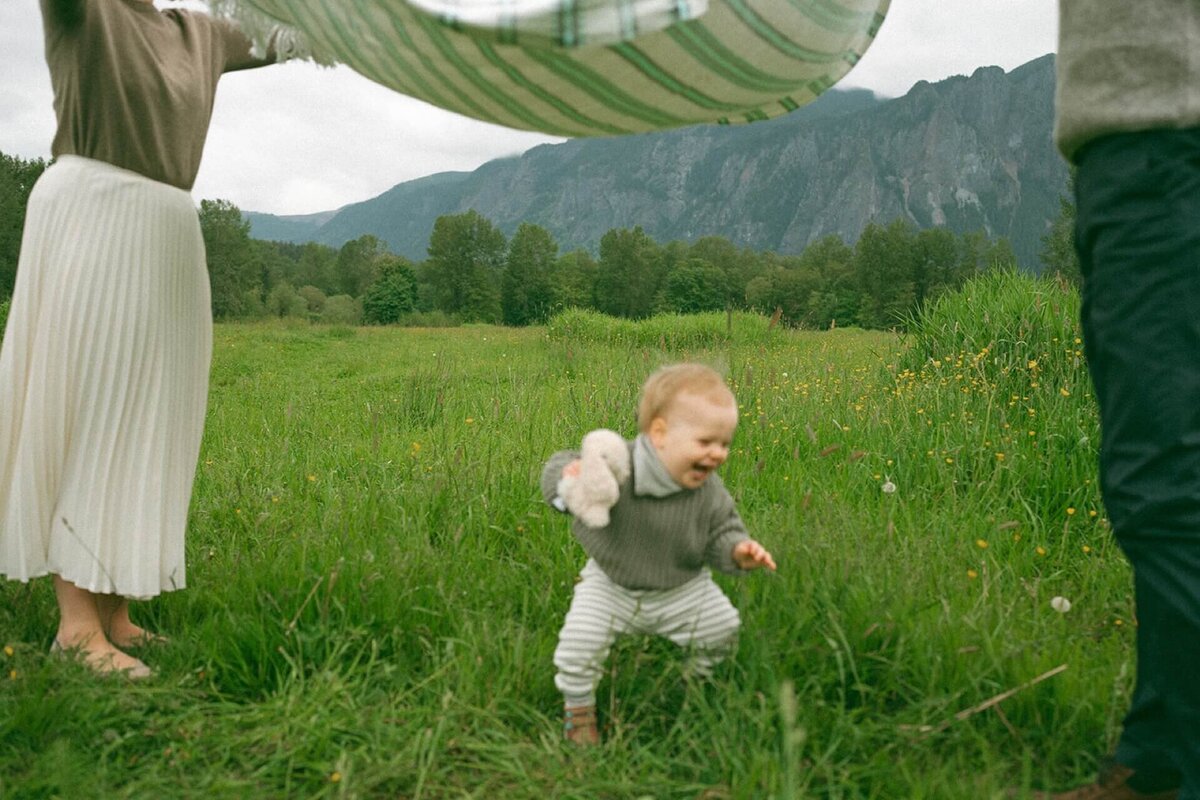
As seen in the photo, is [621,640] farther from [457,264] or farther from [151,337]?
[457,264]

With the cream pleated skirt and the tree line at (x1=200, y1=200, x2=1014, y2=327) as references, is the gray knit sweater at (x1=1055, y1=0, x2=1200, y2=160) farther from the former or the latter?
the tree line at (x1=200, y1=200, x2=1014, y2=327)

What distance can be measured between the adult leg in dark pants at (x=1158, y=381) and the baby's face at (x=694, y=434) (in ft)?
2.27

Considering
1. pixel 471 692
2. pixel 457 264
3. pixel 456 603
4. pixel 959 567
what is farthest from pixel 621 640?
pixel 457 264

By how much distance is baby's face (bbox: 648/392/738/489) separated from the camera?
180 centimetres

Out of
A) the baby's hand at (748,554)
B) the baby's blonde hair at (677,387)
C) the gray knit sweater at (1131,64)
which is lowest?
the baby's hand at (748,554)

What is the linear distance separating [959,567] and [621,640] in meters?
1.13

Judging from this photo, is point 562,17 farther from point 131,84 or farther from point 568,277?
point 568,277

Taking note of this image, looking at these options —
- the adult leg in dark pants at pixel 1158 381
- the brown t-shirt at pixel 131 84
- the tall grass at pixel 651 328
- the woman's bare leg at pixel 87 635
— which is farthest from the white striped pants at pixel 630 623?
the tall grass at pixel 651 328

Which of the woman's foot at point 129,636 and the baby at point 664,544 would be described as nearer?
the baby at point 664,544

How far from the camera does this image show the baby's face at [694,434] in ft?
5.89

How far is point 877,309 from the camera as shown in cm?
6594

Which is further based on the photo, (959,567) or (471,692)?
(959,567)

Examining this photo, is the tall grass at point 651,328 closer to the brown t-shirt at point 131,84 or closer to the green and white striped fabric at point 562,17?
the brown t-shirt at point 131,84

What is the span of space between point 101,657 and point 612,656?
4.32 feet
